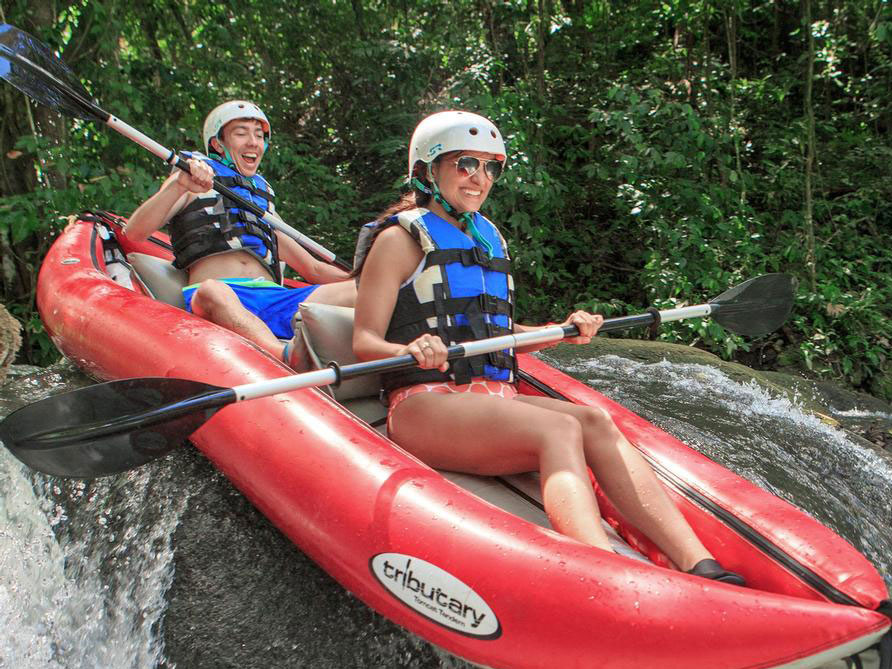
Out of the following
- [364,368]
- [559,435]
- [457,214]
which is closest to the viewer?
[559,435]

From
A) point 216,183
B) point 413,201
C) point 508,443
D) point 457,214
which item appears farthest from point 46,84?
point 508,443

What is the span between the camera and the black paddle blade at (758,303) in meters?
2.91

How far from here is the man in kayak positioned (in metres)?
2.82

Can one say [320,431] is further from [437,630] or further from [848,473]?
[848,473]

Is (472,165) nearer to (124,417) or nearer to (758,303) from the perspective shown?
(124,417)

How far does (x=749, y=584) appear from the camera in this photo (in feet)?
5.98

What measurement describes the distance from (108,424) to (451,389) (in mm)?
849

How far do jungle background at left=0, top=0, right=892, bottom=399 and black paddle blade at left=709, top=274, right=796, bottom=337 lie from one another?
233cm

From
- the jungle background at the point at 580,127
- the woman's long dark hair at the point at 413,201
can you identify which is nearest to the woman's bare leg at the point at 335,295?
the woman's long dark hair at the point at 413,201

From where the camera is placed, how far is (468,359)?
7.01 feet

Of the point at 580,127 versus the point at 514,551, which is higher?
the point at 580,127

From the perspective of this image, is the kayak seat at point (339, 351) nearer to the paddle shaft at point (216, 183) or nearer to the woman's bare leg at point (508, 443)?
the woman's bare leg at point (508, 443)

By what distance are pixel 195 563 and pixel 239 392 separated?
48 centimetres

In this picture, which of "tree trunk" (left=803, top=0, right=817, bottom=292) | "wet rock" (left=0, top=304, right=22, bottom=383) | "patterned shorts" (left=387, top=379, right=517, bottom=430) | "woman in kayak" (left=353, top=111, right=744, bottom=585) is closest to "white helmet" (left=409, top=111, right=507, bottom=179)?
"woman in kayak" (left=353, top=111, right=744, bottom=585)
